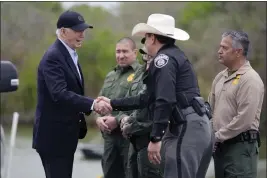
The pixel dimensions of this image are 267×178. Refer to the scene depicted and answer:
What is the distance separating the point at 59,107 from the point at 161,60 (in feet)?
3.60

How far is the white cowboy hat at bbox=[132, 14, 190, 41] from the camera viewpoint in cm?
510

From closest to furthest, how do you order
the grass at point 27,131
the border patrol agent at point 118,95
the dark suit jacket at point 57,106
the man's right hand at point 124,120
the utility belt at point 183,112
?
1. the utility belt at point 183,112
2. the dark suit jacket at point 57,106
3. the man's right hand at point 124,120
4. the border patrol agent at point 118,95
5. the grass at point 27,131

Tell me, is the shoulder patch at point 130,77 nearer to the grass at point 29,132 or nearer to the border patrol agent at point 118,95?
the border patrol agent at point 118,95

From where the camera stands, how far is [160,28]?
5.14 metres

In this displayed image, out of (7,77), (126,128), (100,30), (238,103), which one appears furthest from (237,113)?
(100,30)

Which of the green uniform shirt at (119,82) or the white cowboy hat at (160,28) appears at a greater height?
the white cowboy hat at (160,28)

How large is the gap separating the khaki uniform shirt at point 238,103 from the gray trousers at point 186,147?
66 cm

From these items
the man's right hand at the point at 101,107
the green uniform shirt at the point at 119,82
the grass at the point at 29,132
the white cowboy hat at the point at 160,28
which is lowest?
the grass at the point at 29,132

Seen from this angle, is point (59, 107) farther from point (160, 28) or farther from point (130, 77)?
point (130, 77)

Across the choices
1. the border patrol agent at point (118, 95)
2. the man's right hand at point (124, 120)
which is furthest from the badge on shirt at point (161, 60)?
the border patrol agent at point (118, 95)

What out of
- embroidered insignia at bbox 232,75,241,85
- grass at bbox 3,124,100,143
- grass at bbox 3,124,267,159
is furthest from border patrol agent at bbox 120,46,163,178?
grass at bbox 3,124,100,143

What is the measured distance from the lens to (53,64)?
5426mm

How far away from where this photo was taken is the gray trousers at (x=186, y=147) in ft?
16.2

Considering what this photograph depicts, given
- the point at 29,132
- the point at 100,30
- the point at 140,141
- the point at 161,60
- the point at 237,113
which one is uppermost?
the point at 100,30
